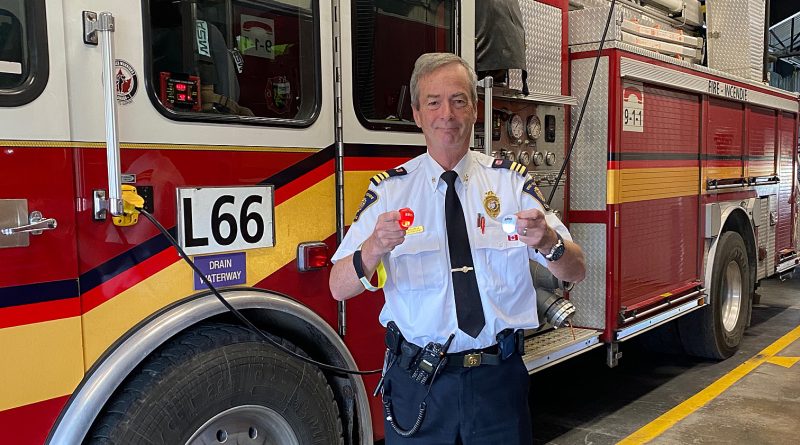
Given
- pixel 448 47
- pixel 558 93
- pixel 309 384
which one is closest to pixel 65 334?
pixel 309 384

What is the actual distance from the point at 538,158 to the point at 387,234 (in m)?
2.54

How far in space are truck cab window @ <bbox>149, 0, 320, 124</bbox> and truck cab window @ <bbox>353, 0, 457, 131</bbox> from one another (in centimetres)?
25

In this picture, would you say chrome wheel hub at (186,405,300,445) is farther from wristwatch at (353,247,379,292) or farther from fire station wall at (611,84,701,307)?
fire station wall at (611,84,701,307)

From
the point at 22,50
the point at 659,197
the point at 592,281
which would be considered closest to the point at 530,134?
the point at 592,281

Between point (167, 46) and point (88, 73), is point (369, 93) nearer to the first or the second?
point (167, 46)

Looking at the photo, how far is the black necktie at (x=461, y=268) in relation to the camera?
2.01 metres

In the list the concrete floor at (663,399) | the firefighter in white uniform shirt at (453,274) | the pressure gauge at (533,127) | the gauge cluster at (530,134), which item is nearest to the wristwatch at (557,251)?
the firefighter in white uniform shirt at (453,274)

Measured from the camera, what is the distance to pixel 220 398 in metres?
2.39

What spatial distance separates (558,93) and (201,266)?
105 inches

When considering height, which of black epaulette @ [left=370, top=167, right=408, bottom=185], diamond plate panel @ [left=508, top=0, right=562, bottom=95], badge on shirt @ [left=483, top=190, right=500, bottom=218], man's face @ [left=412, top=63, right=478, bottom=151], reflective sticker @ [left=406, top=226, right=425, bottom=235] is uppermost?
diamond plate panel @ [left=508, top=0, right=562, bottom=95]

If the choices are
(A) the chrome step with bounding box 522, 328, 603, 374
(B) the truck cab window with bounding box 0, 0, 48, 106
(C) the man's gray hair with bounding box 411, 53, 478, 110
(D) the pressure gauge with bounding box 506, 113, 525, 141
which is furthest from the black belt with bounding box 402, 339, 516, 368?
(D) the pressure gauge with bounding box 506, 113, 525, 141

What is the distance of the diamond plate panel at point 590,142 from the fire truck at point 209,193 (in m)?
0.12

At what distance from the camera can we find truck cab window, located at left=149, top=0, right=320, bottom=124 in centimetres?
229

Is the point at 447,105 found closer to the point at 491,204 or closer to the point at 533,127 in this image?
the point at 491,204
